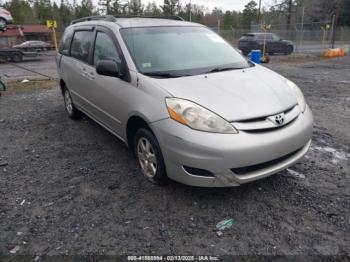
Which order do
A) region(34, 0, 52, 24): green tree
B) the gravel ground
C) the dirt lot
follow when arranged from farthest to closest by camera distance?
region(34, 0, 52, 24): green tree
the gravel ground
the dirt lot

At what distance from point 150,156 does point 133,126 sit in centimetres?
45

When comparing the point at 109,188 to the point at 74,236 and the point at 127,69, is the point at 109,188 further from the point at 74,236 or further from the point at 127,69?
the point at 127,69

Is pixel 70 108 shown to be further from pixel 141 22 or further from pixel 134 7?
pixel 134 7

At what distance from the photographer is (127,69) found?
3447 mm

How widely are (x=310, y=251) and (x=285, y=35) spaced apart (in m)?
25.8

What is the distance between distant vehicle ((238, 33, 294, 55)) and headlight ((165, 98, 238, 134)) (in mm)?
18543

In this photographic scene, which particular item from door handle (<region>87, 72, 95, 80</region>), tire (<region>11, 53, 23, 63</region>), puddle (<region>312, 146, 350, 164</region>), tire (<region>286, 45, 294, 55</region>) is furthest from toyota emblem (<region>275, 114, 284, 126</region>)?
tire (<region>11, 53, 23, 63</region>)

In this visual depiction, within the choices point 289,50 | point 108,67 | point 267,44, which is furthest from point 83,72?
point 289,50

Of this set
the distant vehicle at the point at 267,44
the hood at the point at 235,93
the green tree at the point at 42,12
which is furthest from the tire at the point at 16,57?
the green tree at the point at 42,12

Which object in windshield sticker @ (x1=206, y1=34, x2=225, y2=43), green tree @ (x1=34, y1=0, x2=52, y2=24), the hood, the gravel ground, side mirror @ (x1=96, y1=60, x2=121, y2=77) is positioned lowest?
the gravel ground

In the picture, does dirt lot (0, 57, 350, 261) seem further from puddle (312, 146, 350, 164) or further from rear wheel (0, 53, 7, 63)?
rear wheel (0, 53, 7, 63)

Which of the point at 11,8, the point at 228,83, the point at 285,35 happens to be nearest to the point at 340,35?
the point at 285,35

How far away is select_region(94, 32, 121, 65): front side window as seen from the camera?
376cm

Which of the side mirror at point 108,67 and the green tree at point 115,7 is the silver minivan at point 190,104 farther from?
the green tree at point 115,7
